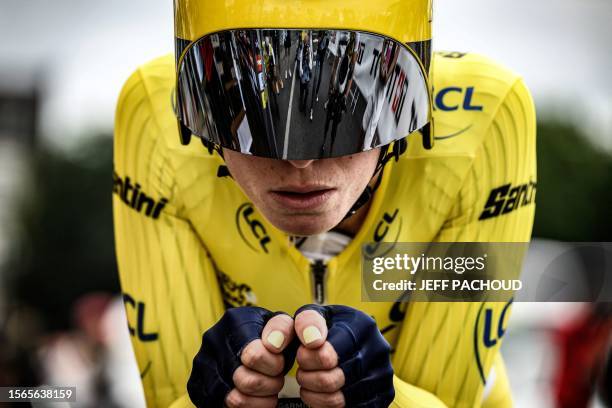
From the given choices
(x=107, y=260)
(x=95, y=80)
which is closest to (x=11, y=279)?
(x=107, y=260)

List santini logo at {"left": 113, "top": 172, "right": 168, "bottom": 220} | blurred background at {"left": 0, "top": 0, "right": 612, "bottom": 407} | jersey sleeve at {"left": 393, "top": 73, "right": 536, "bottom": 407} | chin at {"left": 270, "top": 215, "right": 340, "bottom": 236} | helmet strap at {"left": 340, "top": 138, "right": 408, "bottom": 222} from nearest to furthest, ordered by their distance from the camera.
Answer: chin at {"left": 270, "top": 215, "right": 340, "bottom": 236} → helmet strap at {"left": 340, "top": 138, "right": 408, "bottom": 222} → jersey sleeve at {"left": 393, "top": 73, "right": 536, "bottom": 407} → santini logo at {"left": 113, "top": 172, "right": 168, "bottom": 220} → blurred background at {"left": 0, "top": 0, "right": 612, "bottom": 407}

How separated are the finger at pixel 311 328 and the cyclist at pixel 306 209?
14 mm

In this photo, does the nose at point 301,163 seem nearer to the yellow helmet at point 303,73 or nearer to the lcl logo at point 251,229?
the yellow helmet at point 303,73

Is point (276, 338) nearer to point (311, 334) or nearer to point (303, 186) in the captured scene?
point (311, 334)

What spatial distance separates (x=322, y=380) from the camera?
64.8 inches

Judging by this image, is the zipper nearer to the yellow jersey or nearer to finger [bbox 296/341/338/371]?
the yellow jersey

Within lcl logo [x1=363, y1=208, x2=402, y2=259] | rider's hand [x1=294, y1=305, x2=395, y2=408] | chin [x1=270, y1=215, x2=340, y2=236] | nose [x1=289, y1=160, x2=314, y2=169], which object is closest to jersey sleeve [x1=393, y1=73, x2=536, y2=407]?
lcl logo [x1=363, y1=208, x2=402, y2=259]

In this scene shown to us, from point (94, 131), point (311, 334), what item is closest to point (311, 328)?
point (311, 334)

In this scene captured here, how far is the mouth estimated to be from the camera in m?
1.73

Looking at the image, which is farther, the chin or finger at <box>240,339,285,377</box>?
the chin

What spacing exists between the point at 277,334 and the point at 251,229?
609 millimetres

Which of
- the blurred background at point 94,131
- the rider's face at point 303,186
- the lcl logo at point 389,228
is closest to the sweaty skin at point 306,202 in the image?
the rider's face at point 303,186

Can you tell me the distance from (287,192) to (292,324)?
Result: 0.81ft

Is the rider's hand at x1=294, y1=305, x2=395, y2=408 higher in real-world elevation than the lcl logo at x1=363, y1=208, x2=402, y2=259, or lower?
lower
